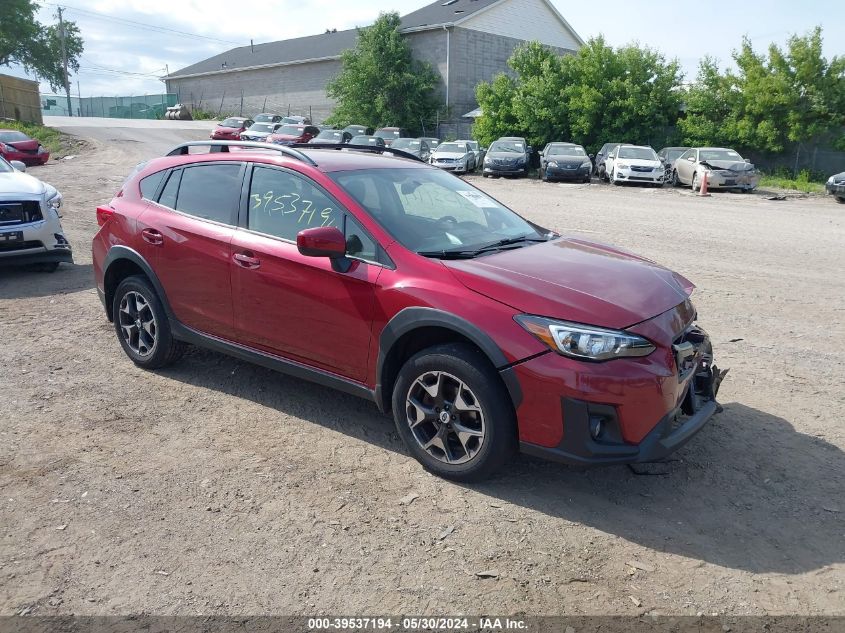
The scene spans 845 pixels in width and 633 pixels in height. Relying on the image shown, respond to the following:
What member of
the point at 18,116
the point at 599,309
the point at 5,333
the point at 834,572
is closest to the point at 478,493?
the point at 599,309

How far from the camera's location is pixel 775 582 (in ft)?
10.2

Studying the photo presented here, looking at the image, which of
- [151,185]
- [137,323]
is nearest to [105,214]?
[151,185]

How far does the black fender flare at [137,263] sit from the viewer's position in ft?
17.4

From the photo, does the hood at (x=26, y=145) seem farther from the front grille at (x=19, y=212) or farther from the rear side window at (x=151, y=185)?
the rear side window at (x=151, y=185)

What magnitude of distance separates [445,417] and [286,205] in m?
1.82

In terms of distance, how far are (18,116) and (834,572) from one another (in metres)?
49.9

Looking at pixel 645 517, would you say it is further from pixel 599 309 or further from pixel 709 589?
pixel 599 309

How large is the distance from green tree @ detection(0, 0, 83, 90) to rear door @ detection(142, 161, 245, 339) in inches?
2623

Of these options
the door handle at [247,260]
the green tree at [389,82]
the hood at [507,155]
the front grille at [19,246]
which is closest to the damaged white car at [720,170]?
the hood at [507,155]

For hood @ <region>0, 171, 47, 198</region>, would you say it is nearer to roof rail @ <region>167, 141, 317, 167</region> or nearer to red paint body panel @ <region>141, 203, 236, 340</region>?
roof rail @ <region>167, 141, 317, 167</region>

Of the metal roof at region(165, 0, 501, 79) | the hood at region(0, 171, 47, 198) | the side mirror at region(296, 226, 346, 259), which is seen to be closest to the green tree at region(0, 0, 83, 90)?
the metal roof at region(165, 0, 501, 79)

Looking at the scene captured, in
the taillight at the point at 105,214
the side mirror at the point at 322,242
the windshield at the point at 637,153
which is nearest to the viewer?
the side mirror at the point at 322,242

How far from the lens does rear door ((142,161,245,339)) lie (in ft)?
16.1

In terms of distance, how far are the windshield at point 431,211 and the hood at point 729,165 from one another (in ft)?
68.9
